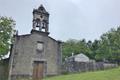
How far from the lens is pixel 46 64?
2803cm

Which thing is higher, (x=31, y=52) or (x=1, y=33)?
(x=1, y=33)


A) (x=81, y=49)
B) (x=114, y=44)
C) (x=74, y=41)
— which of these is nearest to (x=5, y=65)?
(x=114, y=44)

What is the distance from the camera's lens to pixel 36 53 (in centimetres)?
2773

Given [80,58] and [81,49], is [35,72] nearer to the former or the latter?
[80,58]

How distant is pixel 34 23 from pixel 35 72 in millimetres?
6667

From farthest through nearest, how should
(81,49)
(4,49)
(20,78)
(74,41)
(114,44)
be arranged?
(74,41) < (81,49) < (114,44) < (4,49) < (20,78)

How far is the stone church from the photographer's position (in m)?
26.2

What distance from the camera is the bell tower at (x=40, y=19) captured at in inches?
1126

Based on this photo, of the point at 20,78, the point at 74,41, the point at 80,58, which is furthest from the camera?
the point at 74,41

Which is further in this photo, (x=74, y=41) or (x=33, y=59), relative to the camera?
(x=74, y=41)

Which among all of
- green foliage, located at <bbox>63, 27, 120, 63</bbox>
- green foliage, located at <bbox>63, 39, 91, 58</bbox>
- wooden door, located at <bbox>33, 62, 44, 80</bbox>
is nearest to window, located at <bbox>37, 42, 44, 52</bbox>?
wooden door, located at <bbox>33, 62, 44, 80</bbox>

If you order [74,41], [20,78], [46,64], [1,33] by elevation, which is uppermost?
[74,41]

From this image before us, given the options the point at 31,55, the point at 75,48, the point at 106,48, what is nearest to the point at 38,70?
the point at 31,55

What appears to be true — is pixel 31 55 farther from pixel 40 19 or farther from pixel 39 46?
pixel 40 19
